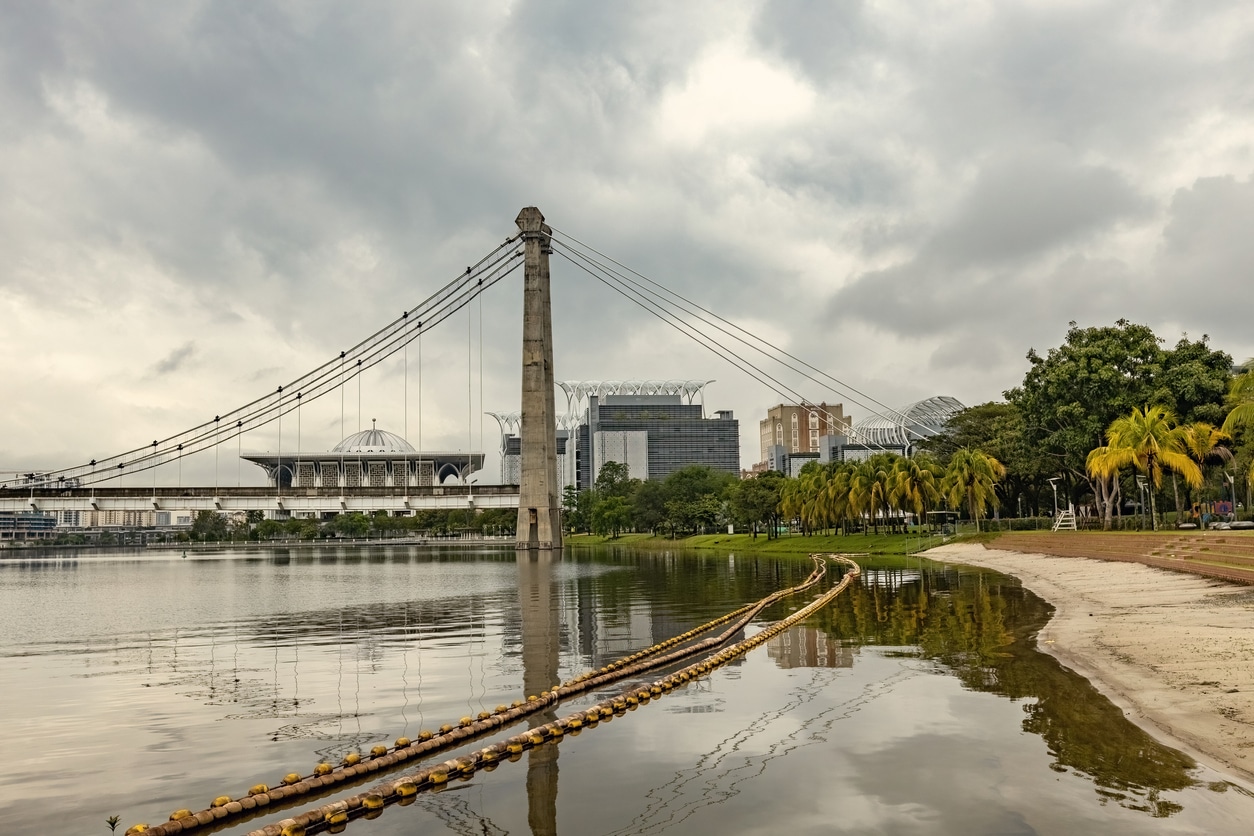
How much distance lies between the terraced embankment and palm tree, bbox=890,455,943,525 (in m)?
19.7

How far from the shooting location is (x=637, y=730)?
50.5 feet

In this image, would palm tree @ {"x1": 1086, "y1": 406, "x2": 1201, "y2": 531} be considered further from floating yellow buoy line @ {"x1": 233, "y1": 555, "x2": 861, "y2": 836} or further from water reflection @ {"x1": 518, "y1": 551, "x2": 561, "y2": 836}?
floating yellow buoy line @ {"x1": 233, "y1": 555, "x2": 861, "y2": 836}

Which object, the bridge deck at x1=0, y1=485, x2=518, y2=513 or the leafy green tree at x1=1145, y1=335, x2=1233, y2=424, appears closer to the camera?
the leafy green tree at x1=1145, y1=335, x2=1233, y2=424

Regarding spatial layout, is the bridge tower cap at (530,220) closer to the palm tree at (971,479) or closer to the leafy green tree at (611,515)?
the palm tree at (971,479)

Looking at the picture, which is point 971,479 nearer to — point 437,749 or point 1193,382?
point 1193,382

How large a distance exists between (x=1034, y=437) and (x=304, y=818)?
8285 cm

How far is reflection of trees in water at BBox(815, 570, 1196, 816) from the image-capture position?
11.8 meters

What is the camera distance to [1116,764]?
12250mm

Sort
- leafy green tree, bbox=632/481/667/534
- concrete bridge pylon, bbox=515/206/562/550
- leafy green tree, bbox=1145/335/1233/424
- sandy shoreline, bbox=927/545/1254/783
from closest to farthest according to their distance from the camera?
1. sandy shoreline, bbox=927/545/1254/783
2. leafy green tree, bbox=1145/335/1233/424
3. concrete bridge pylon, bbox=515/206/562/550
4. leafy green tree, bbox=632/481/667/534

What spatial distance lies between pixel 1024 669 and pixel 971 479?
73172mm

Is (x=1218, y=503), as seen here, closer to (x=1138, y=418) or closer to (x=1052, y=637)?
(x=1138, y=418)

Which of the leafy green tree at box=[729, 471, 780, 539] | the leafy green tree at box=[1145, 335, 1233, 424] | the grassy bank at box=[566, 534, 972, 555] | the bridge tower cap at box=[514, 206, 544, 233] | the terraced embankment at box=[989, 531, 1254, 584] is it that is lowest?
the grassy bank at box=[566, 534, 972, 555]

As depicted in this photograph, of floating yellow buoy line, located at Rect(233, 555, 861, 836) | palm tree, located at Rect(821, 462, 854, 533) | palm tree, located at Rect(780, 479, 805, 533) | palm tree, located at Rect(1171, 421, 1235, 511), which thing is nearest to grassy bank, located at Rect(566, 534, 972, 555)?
palm tree, located at Rect(821, 462, 854, 533)

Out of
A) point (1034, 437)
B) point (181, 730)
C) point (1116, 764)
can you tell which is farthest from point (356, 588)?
point (1034, 437)
